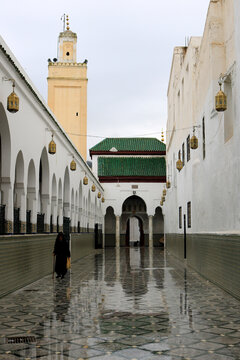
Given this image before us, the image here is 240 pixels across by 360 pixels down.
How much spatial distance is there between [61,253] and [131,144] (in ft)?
95.8

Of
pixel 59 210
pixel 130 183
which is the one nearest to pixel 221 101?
pixel 59 210

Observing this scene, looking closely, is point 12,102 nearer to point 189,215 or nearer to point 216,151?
point 216,151

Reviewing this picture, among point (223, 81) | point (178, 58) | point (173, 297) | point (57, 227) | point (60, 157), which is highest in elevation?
point (178, 58)

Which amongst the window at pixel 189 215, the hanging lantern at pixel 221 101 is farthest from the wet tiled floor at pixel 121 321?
the window at pixel 189 215

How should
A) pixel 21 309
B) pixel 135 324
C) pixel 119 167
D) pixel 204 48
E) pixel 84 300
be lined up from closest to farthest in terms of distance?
pixel 135 324 < pixel 21 309 < pixel 84 300 < pixel 204 48 < pixel 119 167

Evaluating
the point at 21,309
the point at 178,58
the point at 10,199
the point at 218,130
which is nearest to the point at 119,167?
the point at 178,58

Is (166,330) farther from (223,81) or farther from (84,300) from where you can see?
(223,81)

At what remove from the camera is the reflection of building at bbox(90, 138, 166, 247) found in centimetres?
3759

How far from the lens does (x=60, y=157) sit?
1655 cm

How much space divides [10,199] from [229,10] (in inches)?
299

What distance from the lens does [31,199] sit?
1252cm

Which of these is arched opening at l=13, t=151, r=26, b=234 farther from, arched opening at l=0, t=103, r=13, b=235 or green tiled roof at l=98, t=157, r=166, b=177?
green tiled roof at l=98, t=157, r=166, b=177

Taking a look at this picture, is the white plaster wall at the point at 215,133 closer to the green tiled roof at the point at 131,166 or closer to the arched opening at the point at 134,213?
the green tiled roof at the point at 131,166

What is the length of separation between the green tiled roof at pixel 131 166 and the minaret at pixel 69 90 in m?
2.64
